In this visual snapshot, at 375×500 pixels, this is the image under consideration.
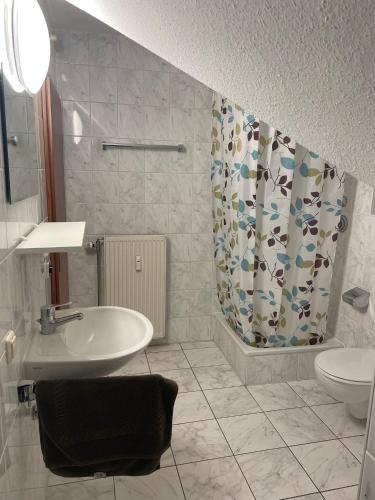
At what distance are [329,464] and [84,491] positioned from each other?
1207 mm

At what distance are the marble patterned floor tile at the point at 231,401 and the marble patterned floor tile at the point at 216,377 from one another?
58 millimetres

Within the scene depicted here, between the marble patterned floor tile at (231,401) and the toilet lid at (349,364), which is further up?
the toilet lid at (349,364)

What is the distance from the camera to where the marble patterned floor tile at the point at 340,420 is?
216 centimetres

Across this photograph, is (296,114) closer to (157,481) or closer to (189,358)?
(157,481)

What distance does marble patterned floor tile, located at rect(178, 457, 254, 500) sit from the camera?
1718 millimetres

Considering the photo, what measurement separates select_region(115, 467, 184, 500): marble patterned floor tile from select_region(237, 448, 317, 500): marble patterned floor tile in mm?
346

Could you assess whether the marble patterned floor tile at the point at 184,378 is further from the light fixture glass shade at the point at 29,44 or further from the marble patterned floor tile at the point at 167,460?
the light fixture glass shade at the point at 29,44

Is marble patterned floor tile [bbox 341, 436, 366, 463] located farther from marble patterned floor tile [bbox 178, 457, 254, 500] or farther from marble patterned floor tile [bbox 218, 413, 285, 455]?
marble patterned floor tile [bbox 178, 457, 254, 500]

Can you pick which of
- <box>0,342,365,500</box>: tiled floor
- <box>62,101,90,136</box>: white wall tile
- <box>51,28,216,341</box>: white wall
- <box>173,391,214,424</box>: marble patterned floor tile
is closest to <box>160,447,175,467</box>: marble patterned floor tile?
<box>0,342,365,500</box>: tiled floor

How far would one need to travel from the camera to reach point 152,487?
5.79 ft

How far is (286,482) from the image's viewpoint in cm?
179

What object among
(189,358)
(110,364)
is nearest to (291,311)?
(189,358)

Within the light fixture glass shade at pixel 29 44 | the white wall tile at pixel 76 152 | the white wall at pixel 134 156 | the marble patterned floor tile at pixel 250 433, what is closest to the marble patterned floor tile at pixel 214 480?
the marble patterned floor tile at pixel 250 433

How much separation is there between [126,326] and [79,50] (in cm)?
207
